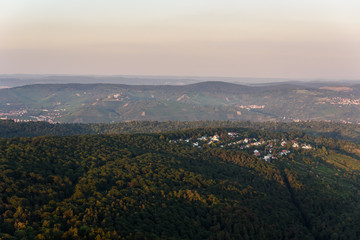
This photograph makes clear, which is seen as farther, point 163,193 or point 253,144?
point 253,144

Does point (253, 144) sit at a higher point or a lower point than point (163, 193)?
lower

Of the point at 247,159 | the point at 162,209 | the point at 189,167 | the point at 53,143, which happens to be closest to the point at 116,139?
the point at 53,143

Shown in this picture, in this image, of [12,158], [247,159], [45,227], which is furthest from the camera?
[247,159]

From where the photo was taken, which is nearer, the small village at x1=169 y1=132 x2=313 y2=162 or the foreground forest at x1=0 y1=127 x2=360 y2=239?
the foreground forest at x1=0 y1=127 x2=360 y2=239

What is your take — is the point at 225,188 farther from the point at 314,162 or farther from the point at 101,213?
the point at 314,162

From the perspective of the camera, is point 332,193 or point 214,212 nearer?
point 214,212
